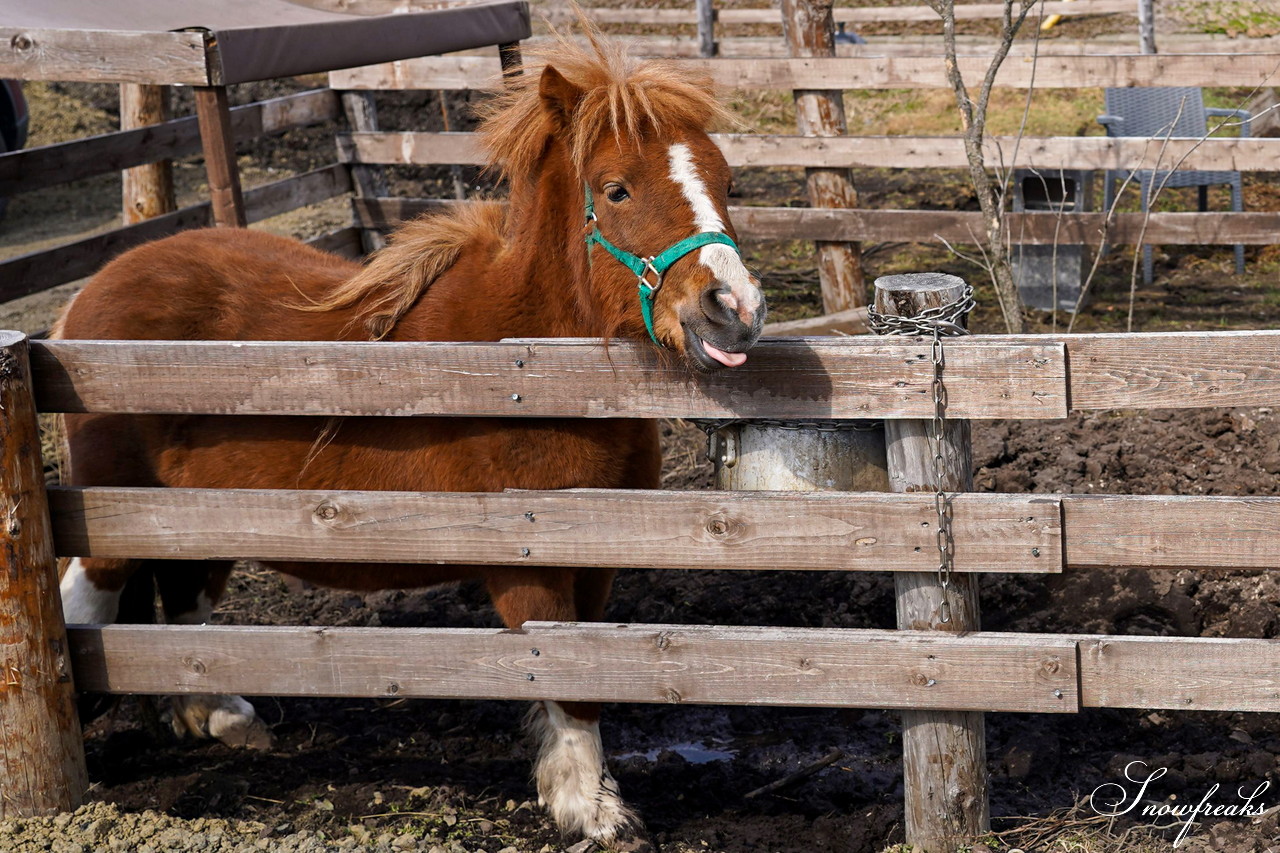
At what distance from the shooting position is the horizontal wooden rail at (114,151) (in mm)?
7180

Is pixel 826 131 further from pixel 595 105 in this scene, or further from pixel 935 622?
pixel 935 622

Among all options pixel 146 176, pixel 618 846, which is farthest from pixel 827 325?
pixel 146 176

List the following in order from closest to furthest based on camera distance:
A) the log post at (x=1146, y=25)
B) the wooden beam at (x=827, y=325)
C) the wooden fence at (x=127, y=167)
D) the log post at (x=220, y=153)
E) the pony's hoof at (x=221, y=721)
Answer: the pony's hoof at (x=221, y=721) → the log post at (x=220, y=153) → the wooden beam at (x=827, y=325) → the wooden fence at (x=127, y=167) → the log post at (x=1146, y=25)

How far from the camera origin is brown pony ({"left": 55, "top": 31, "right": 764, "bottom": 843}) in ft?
9.79

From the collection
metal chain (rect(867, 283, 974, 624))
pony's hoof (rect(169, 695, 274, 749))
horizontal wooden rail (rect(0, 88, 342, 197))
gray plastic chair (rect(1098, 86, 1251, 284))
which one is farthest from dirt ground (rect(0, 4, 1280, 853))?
horizontal wooden rail (rect(0, 88, 342, 197))

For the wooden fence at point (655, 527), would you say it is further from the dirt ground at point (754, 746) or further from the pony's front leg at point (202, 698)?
the pony's front leg at point (202, 698)

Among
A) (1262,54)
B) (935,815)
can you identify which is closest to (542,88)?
(935,815)

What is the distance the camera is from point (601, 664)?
10.3 ft

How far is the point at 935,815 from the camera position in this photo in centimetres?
310

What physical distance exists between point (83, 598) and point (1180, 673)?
3.35m

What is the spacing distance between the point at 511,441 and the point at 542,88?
98cm

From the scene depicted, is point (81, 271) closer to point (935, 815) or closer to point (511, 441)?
point (511, 441)

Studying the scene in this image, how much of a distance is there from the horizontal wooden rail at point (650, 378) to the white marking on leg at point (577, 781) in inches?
42.1

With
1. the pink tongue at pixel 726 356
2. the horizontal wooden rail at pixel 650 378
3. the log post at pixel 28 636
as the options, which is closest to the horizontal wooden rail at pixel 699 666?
the log post at pixel 28 636
